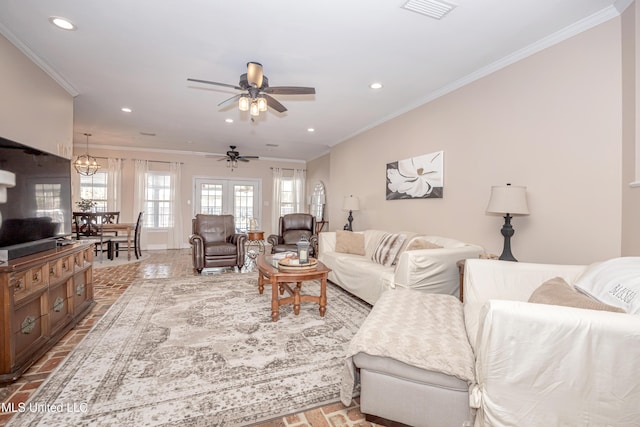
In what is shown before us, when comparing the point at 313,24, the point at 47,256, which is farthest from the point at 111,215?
the point at 313,24

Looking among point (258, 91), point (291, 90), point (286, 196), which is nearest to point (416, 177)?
point (291, 90)

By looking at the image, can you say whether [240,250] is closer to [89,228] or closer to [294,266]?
[294,266]

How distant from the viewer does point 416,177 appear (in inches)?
163

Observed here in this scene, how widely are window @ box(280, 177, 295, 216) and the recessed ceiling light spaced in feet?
21.9

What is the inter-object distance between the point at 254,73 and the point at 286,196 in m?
6.47

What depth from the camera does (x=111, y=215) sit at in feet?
20.4

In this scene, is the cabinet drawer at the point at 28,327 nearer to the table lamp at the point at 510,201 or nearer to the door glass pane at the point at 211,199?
the table lamp at the point at 510,201

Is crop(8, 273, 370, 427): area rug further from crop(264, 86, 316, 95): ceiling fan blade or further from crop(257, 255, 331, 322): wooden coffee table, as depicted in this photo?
crop(264, 86, 316, 95): ceiling fan blade

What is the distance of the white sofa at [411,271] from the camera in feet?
9.23

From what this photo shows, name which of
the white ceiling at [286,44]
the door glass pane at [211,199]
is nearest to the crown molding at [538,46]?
the white ceiling at [286,44]

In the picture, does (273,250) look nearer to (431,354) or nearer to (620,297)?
(431,354)

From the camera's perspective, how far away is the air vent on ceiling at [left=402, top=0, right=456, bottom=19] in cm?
211

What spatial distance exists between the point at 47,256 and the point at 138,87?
246 centimetres

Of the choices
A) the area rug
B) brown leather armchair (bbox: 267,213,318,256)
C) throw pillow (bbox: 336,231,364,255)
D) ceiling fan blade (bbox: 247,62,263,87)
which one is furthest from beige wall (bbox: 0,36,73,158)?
throw pillow (bbox: 336,231,364,255)
